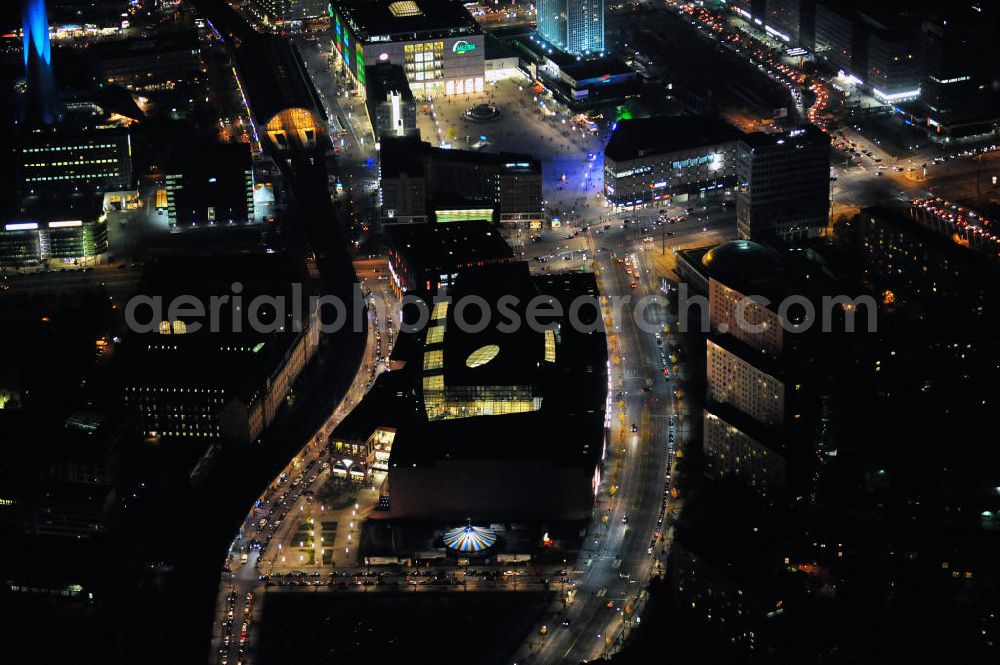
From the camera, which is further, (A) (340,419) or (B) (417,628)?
(A) (340,419)

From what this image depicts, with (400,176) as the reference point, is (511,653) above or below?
below

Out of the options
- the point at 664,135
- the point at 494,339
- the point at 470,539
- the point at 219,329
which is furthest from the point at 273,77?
the point at 470,539

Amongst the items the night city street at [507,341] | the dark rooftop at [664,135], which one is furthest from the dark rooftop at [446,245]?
the dark rooftop at [664,135]

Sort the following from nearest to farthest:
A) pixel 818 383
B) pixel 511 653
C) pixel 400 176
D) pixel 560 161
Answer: pixel 511 653, pixel 818 383, pixel 400 176, pixel 560 161

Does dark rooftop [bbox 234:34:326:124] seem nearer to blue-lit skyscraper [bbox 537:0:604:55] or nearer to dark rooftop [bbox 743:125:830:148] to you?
blue-lit skyscraper [bbox 537:0:604:55]

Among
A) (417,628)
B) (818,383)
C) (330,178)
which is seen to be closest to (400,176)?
(330,178)

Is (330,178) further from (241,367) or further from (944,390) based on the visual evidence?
(944,390)

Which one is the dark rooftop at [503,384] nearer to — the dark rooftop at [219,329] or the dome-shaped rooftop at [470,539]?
the dome-shaped rooftop at [470,539]
